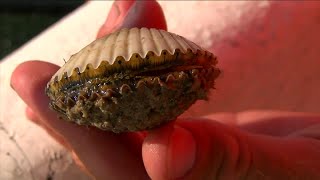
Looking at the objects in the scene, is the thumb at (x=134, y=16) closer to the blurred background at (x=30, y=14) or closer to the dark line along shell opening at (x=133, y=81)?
the dark line along shell opening at (x=133, y=81)

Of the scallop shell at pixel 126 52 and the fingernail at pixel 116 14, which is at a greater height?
the scallop shell at pixel 126 52

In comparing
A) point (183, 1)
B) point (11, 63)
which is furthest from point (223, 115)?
point (11, 63)

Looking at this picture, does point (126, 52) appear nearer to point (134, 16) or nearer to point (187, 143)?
point (187, 143)

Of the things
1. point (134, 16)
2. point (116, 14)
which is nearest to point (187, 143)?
point (134, 16)

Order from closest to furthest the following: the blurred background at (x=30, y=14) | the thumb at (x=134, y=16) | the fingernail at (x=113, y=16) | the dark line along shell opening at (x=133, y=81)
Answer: the dark line along shell opening at (x=133, y=81)
the thumb at (x=134, y=16)
the fingernail at (x=113, y=16)
the blurred background at (x=30, y=14)

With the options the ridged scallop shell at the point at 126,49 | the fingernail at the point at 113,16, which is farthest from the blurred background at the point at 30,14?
the ridged scallop shell at the point at 126,49

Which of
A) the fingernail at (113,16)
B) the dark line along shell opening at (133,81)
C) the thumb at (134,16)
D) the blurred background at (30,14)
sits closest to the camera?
the dark line along shell opening at (133,81)

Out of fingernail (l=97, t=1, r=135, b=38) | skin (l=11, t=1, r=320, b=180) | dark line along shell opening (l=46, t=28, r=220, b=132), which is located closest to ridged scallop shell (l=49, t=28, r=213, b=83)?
dark line along shell opening (l=46, t=28, r=220, b=132)
